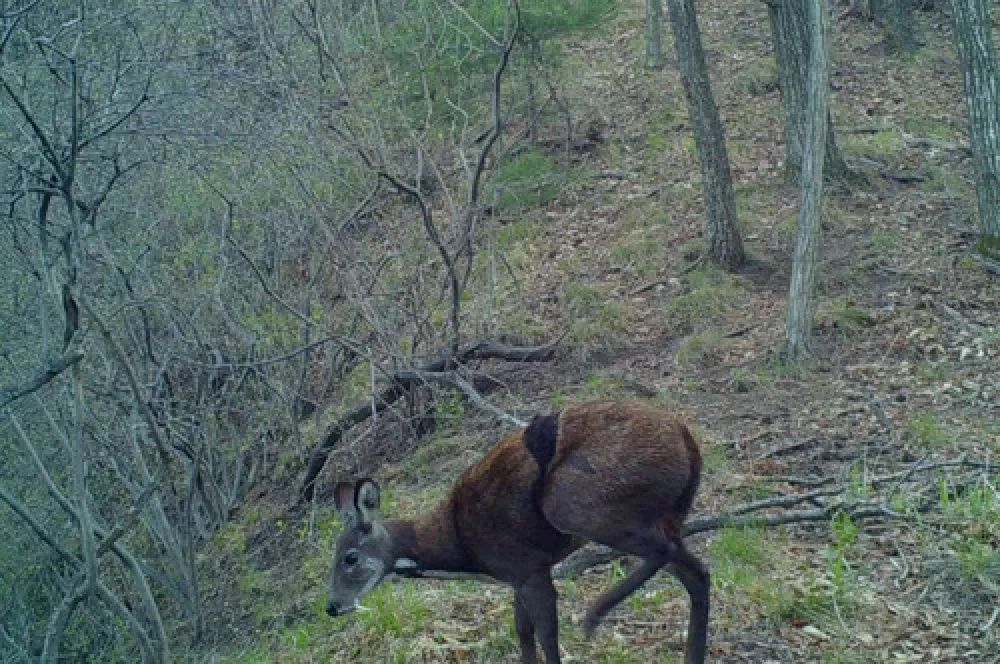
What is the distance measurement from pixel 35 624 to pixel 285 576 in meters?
3.54

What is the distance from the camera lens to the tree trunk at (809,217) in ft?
36.5

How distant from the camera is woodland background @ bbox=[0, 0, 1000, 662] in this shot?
299 inches

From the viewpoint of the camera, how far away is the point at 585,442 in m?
6.35

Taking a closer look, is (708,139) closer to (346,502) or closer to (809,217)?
(809,217)

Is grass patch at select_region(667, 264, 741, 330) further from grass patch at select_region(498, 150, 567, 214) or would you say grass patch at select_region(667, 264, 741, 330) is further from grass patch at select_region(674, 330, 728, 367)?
grass patch at select_region(498, 150, 567, 214)

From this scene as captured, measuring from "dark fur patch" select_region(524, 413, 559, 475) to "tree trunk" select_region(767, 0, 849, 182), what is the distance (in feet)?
→ 29.2

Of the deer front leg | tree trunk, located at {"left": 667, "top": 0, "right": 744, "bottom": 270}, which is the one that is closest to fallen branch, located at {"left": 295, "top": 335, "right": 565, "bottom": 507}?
tree trunk, located at {"left": 667, "top": 0, "right": 744, "bottom": 270}

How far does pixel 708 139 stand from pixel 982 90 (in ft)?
9.95

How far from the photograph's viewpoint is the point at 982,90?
12.0m

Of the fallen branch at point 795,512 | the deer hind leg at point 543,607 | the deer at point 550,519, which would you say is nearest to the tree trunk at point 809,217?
the fallen branch at point 795,512

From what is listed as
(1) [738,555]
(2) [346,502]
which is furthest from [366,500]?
(1) [738,555]

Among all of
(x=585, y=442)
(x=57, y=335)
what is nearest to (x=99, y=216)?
(x=57, y=335)

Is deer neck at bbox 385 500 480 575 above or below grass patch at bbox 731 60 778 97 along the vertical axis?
below

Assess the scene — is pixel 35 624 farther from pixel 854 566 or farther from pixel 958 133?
pixel 958 133
